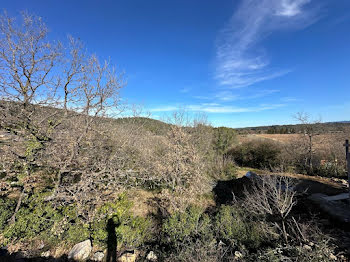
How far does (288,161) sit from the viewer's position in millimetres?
12453

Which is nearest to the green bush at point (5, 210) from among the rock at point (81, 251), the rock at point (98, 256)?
the rock at point (81, 251)

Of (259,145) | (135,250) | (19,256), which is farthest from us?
(259,145)

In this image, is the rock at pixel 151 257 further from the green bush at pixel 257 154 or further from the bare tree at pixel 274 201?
the green bush at pixel 257 154

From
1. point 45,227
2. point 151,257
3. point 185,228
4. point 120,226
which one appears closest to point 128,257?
point 151,257

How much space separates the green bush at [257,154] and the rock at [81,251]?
12.8 metres

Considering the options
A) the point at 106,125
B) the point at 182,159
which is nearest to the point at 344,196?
the point at 182,159

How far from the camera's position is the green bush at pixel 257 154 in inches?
526

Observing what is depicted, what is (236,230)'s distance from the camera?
13.5 feet

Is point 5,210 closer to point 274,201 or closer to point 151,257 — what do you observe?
point 151,257

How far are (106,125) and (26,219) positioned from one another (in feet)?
12.3

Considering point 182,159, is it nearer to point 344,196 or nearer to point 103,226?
point 103,226

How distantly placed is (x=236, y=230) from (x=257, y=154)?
12012 millimetres

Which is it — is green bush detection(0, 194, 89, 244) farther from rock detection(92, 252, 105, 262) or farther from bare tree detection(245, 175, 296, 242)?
bare tree detection(245, 175, 296, 242)

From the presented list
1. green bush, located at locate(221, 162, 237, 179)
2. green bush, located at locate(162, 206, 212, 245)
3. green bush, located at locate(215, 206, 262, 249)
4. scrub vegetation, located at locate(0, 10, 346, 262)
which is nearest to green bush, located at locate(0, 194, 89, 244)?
scrub vegetation, located at locate(0, 10, 346, 262)
